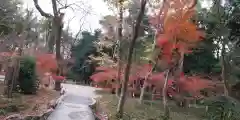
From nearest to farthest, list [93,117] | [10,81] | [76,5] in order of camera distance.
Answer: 1. [93,117]
2. [10,81]
3. [76,5]

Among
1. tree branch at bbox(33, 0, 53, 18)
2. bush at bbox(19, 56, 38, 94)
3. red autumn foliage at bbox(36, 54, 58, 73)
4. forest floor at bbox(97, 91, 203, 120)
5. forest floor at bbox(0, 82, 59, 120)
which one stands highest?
tree branch at bbox(33, 0, 53, 18)

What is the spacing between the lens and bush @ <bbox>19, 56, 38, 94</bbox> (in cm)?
1502

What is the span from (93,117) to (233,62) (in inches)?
699

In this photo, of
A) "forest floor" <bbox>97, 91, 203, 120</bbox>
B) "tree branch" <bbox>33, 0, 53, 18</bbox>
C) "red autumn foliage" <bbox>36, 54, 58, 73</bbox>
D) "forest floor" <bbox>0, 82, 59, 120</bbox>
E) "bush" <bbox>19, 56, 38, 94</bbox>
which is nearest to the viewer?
"forest floor" <bbox>0, 82, 59, 120</bbox>

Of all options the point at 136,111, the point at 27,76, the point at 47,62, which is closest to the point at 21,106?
the point at 27,76

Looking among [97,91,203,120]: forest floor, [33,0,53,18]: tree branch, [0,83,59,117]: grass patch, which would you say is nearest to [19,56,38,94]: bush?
[0,83,59,117]: grass patch

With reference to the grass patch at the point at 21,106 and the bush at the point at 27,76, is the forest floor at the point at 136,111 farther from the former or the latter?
the bush at the point at 27,76

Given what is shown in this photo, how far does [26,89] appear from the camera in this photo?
15109mm

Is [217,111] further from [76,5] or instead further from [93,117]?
[76,5]

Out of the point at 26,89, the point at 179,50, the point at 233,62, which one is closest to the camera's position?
the point at 26,89

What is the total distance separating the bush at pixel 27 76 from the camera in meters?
15.0

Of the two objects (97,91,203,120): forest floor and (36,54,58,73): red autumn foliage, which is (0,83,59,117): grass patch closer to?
(97,91,203,120): forest floor

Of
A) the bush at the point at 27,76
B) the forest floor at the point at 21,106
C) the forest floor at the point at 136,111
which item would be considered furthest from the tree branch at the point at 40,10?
the forest floor at the point at 21,106

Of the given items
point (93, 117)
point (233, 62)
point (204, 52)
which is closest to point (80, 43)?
point (204, 52)
